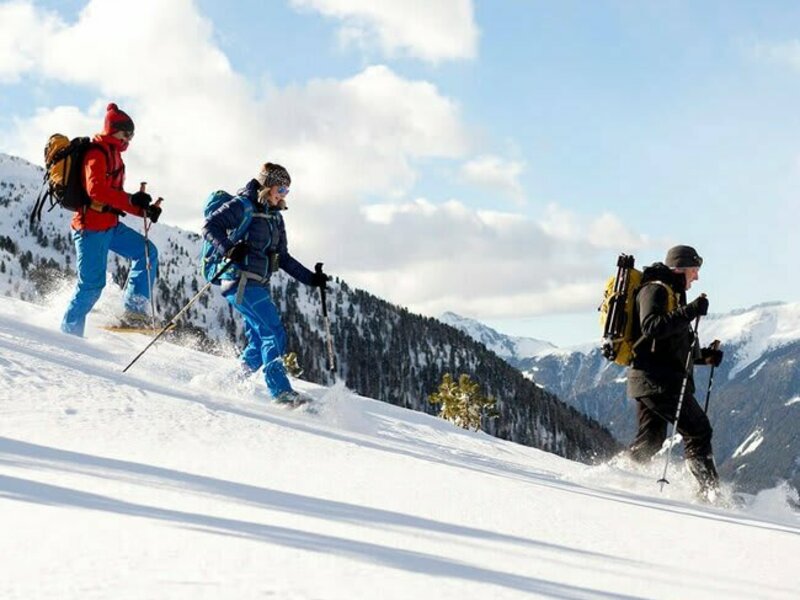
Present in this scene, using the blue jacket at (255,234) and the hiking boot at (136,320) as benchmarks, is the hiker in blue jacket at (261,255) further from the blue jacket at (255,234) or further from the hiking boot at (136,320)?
the hiking boot at (136,320)

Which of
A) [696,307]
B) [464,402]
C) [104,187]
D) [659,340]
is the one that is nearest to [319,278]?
[104,187]

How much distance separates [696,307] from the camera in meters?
6.78

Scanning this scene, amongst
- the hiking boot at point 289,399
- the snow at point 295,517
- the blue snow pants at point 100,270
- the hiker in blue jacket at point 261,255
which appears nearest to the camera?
the snow at point 295,517

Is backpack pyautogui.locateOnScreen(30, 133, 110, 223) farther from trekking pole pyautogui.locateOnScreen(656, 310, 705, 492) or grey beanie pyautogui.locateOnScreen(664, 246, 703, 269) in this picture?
trekking pole pyautogui.locateOnScreen(656, 310, 705, 492)

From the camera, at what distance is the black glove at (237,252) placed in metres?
7.28

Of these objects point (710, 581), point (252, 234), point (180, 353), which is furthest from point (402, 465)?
point (180, 353)

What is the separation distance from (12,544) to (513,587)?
1732mm

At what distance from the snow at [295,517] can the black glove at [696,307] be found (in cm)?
163

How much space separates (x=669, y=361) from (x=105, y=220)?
6541mm

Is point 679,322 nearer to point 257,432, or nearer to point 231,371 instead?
point 257,432

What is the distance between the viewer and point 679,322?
6.81 metres

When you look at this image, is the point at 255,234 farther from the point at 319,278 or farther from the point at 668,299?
the point at 668,299

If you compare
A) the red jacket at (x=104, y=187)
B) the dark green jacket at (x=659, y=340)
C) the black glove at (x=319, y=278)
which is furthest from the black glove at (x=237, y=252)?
the dark green jacket at (x=659, y=340)

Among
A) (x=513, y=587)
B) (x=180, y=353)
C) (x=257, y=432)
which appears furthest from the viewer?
(x=180, y=353)
